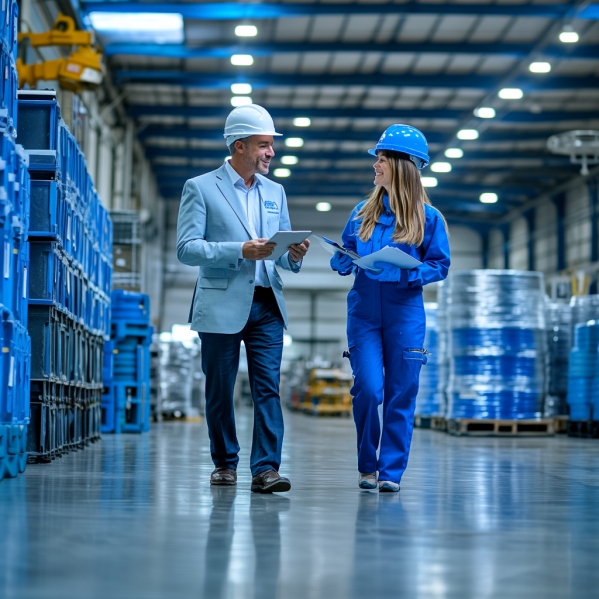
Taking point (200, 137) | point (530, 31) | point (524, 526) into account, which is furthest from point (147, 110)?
point (524, 526)

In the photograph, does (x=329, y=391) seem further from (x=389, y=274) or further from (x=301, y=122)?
(x=389, y=274)

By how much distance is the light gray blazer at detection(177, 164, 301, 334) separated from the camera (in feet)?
15.6

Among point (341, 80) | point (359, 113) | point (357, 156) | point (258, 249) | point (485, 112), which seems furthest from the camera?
point (357, 156)

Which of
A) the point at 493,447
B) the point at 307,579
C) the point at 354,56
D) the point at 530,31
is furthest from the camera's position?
the point at 354,56

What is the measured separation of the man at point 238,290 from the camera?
4.76 meters

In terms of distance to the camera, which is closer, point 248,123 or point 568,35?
point 248,123

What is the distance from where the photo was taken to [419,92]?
22797 mm

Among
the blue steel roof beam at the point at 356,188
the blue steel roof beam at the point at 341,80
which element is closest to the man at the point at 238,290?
the blue steel roof beam at the point at 341,80

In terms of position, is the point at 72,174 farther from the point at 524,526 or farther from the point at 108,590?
the point at 108,590

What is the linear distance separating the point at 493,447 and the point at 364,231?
569cm

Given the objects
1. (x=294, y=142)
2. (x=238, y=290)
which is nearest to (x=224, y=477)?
(x=238, y=290)

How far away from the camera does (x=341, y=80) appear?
2083 cm

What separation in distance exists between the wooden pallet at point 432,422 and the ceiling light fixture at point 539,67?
22.8ft

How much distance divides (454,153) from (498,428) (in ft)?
47.3
